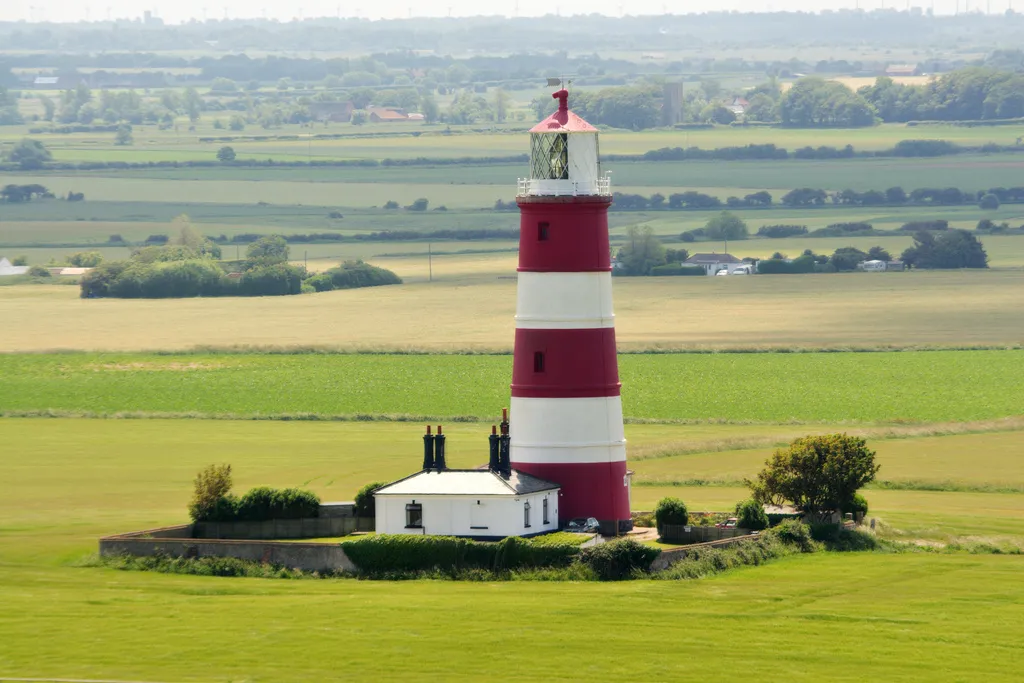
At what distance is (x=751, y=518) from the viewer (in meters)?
49.3

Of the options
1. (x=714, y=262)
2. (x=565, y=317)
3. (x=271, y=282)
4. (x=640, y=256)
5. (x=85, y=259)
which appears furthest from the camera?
(x=85, y=259)

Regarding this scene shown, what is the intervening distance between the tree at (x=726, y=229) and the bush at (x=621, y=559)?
136355mm

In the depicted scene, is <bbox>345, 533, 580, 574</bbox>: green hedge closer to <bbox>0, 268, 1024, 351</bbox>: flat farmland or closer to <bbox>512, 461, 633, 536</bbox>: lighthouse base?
<bbox>512, 461, 633, 536</bbox>: lighthouse base

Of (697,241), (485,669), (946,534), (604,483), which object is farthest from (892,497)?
(697,241)

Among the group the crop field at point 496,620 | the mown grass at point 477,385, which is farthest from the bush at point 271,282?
the crop field at point 496,620

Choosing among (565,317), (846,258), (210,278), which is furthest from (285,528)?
(846,258)

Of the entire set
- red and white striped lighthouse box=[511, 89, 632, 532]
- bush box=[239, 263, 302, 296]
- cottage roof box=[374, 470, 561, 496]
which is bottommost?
cottage roof box=[374, 470, 561, 496]

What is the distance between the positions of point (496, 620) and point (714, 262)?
381ft

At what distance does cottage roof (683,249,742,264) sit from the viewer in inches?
6142

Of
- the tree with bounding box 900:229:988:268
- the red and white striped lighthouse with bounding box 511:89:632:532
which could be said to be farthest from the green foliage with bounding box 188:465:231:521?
the tree with bounding box 900:229:988:268

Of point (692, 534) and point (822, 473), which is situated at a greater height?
point (822, 473)

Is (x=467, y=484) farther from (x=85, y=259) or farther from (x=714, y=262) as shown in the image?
(x=85, y=259)

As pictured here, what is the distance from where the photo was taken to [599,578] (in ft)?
149

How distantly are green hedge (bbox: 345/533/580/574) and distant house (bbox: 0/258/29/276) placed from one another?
4544 inches
